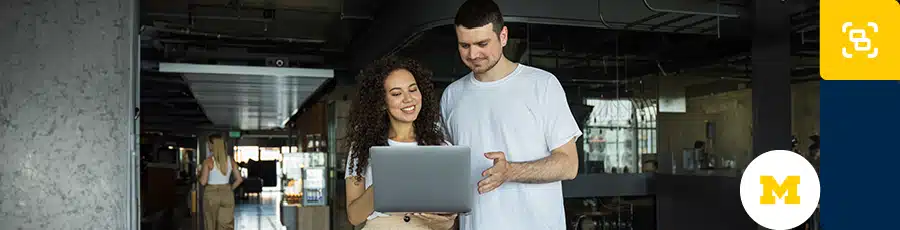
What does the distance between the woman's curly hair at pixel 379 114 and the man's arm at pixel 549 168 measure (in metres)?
0.23

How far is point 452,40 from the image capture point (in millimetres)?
8477

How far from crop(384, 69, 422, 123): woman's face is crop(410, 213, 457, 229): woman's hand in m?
0.25

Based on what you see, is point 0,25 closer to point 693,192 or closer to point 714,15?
point 693,192

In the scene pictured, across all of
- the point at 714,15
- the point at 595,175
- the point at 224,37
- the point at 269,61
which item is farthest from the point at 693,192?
the point at 224,37

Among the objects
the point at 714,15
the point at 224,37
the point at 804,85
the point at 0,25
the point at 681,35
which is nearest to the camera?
the point at 0,25

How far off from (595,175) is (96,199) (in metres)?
5.29

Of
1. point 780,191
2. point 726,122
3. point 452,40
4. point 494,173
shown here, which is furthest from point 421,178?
point 726,122

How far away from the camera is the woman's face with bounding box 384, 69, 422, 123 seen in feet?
7.38

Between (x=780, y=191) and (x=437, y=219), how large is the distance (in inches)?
159

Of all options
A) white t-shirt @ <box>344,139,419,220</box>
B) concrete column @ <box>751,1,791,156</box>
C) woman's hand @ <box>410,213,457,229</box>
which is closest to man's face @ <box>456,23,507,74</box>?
white t-shirt @ <box>344,139,419,220</box>

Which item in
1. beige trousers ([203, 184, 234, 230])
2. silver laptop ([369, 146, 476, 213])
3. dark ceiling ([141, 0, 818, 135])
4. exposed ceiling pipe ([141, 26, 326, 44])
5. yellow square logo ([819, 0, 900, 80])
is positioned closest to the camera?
silver laptop ([369, 146, 476, 213])

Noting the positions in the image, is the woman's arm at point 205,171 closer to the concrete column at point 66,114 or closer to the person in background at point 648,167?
the person in background at point 648,167

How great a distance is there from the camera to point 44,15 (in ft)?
11.0

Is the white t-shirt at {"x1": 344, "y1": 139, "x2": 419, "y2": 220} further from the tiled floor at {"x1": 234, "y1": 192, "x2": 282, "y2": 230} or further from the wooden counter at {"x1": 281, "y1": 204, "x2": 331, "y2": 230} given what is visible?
the tiled floor at {"x1": 234, "y1": 192, "x2": 282, "y2": 230}
